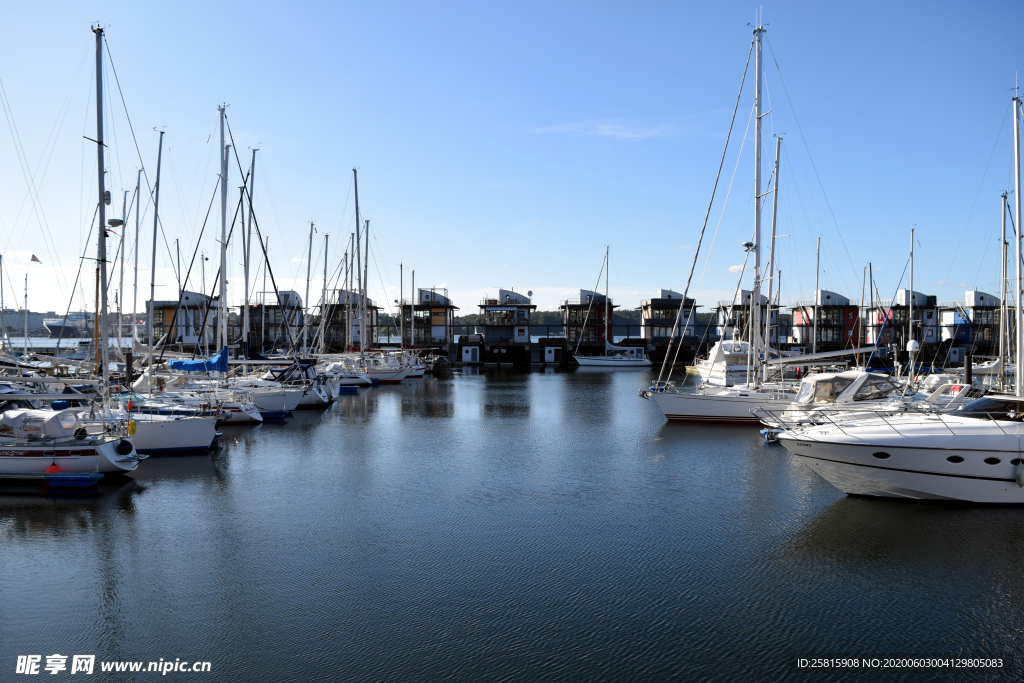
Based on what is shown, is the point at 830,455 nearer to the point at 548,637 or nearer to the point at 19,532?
the point at 548,637

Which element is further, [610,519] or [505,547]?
[610,519]

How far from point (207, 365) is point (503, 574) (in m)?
23.8

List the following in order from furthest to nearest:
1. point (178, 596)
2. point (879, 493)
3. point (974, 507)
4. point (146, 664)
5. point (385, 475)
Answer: point (385, 475) < point (879, 493) < point (974, 507) < point (178, 596) < point (146, 664)

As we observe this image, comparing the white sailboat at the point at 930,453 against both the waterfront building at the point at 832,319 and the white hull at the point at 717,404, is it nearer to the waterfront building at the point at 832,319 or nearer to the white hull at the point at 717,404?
the white hull at the point at 717,404

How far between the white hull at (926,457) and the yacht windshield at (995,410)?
64 centimetres

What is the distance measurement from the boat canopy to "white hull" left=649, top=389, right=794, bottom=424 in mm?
24054

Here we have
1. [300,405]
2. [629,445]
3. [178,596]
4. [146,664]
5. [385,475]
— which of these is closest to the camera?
[146,664]

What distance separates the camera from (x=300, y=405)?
39438mm

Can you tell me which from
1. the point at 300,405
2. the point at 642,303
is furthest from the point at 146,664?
the point at 642,303

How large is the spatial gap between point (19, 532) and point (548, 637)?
12.5 meters

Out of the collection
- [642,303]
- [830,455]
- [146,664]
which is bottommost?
[146,664]

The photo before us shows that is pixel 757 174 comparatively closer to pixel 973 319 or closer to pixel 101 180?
pixel 101 180

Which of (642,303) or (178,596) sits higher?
(642,303)

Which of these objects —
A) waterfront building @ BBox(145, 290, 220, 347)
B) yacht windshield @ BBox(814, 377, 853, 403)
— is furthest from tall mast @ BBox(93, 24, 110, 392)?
waterfront building @ BBox(145, 290, 220, 347)
